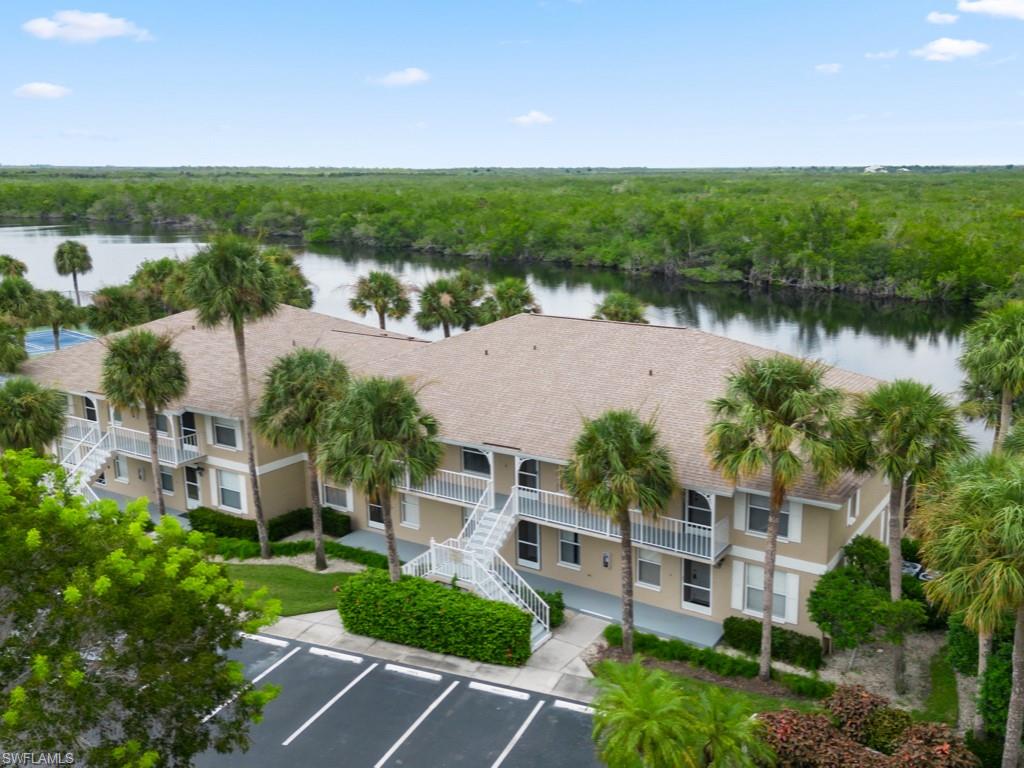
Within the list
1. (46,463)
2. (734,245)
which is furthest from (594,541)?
(734,245)

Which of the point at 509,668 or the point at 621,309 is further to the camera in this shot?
the point at 621,309

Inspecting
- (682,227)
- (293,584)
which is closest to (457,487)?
(293,584)

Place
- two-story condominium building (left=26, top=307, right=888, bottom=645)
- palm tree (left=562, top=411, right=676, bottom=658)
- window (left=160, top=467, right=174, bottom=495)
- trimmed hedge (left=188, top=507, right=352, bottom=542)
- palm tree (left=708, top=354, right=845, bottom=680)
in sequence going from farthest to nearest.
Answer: window (left=160, top=467, right=174, bottom=495), trimmed hedge (left=188, top=507, right=352, bottom=542), two-story condominium building (left=26, top=307, right=888, bottom=645), palm tree (left=562, top=411, right=676, bottom=658), palm tree (left=708, top=354, right=845, bottom=680)

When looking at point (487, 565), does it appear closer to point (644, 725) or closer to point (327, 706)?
point (327, 706)

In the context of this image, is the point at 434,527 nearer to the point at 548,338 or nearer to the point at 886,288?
the point at 548,338

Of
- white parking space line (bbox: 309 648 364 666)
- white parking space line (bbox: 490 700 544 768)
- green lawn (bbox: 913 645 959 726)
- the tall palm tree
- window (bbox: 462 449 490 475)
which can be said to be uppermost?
the tall palm tree

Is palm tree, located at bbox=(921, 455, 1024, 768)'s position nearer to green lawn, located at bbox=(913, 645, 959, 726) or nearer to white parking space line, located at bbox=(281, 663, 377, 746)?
green lawn, located at bbox=(913, 645, 959, 726)

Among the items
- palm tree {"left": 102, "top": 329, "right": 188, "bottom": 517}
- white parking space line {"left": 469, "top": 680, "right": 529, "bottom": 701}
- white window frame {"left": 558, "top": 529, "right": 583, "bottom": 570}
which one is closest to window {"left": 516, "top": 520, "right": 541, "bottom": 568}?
white window frame {"left": 558, "top": 529, "right": 583, "bottom": 570}

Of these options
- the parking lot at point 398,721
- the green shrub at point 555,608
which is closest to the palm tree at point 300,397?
the parking lot at point 398,721
